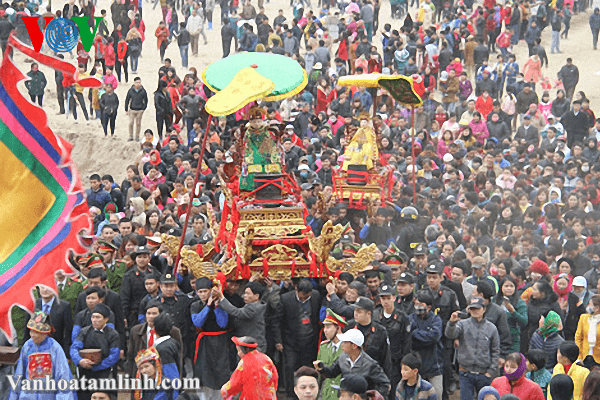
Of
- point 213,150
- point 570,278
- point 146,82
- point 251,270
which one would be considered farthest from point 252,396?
point 146,82

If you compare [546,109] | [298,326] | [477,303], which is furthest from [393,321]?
[546,109]

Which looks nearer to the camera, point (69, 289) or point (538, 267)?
point (69, 289)

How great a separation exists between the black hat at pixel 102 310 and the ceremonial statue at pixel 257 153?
3779 mm

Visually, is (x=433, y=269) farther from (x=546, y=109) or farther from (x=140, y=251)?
(x=546, y=109)

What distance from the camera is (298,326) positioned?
37.3 ft

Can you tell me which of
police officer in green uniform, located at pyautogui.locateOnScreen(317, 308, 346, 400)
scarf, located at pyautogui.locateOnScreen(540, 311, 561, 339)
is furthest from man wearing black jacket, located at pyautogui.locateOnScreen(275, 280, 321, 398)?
scarf, located at pyautogui.locateOnScreen(540, 311, 561, 339)

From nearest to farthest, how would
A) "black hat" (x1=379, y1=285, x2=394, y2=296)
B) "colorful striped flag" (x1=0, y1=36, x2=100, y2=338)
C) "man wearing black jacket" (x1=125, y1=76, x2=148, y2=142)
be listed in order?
"colorful striped flag" (x1=0, y1=36, x2=100, y2=338) → "black hat" (x1=379, y1=285, x2=394, y2=296) → "man wearing black jacket" (x1=125, y1=76, x2=148, y2=142)

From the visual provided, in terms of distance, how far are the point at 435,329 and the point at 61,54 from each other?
2074 cm

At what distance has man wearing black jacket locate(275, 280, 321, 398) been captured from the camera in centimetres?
1136

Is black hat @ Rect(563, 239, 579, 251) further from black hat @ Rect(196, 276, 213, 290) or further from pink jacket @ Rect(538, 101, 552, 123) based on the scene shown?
pink jacket @ Rect(538, 101, 552, 123)

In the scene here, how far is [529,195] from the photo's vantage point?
1761 cm

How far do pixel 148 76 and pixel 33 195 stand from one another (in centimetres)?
2222

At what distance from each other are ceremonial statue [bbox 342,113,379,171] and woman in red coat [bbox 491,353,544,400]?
8.65 metres

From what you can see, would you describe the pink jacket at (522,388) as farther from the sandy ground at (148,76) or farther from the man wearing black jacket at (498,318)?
the sandy ground at (148,76)
